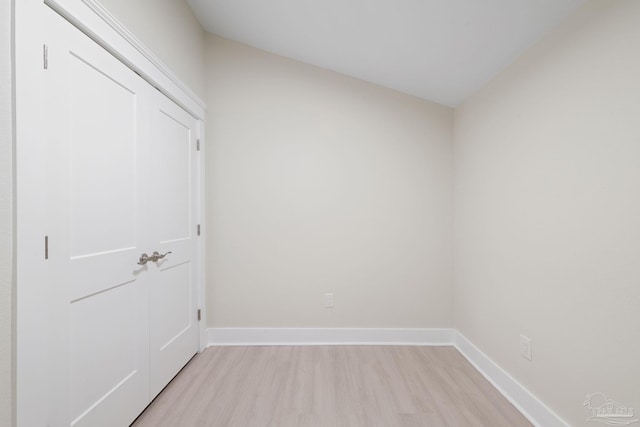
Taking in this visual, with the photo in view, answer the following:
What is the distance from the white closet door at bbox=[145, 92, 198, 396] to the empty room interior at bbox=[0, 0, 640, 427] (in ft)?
0.06

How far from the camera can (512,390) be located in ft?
5.77

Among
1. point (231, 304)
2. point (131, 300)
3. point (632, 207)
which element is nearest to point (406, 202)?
point (632, 207)

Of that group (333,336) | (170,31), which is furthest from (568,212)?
(170,31)

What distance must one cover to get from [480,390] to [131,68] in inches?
118

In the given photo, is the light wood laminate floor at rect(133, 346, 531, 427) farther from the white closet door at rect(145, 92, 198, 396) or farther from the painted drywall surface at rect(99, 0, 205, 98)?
the painted drywall surface at rect(99, 0, 205, 98)

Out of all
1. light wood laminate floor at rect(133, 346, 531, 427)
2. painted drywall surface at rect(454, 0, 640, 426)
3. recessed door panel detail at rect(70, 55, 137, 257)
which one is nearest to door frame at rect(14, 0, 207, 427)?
recessed door panel detail at rect(70, 55, 137, 257)

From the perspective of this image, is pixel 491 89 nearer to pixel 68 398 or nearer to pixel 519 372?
pixel 519 372

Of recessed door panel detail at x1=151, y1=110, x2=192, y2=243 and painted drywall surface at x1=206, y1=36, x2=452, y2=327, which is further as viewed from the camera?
painted drywall surface at x1=206, y1=36, x2=452, y2=327

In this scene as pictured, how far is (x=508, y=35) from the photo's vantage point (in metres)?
1.59

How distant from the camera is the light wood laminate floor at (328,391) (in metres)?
1.60

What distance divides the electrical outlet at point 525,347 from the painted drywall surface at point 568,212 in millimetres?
38

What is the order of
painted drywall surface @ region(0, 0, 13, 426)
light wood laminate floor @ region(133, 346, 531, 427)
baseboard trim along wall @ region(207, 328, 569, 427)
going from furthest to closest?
1. baseboard trim along wall @ region(207, 328, 569, 427)
2. light wood laminate floor @ region(133, 346, 531, 427)
3. painted drywall surface @ region(0, 0, 13, 426)

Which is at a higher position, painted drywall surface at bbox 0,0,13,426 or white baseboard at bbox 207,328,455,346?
painted drywall surface at bbox 0,0,13,426

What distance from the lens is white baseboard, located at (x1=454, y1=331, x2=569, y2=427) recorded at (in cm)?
150
